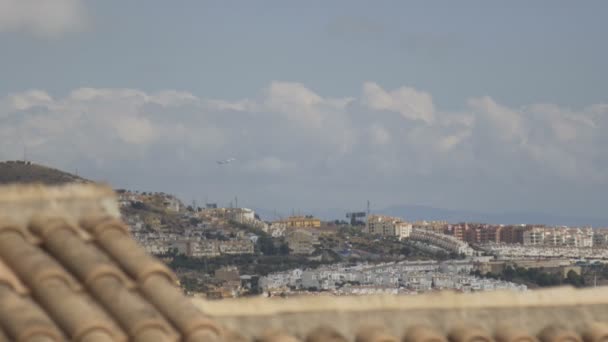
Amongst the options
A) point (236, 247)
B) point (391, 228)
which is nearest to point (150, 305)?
point (236, 247)

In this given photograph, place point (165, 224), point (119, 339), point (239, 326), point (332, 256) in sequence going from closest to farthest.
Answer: point (119, 339) < point (239, 326) < point (165, 224) < point (332, 256)

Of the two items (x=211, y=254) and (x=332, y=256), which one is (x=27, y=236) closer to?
(x=211, y=254)

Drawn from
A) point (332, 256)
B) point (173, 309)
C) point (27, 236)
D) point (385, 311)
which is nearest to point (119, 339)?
point (173, 309)

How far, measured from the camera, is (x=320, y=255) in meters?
171

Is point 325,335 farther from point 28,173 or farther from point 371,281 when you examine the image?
point 371,281

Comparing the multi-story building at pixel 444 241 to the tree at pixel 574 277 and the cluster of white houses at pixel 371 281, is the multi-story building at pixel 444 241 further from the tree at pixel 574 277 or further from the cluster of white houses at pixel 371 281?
the cluster of white houses at pixel 371 281

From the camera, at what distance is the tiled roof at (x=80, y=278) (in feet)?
16.0

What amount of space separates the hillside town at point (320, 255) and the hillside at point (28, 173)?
1149 centimetres

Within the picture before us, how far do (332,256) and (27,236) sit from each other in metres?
169

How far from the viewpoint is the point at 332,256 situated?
174m

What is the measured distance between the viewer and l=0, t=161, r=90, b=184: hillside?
395 ft

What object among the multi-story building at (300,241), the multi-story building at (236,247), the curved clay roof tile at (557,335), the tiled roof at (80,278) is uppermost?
the multi-story building at (300,241)

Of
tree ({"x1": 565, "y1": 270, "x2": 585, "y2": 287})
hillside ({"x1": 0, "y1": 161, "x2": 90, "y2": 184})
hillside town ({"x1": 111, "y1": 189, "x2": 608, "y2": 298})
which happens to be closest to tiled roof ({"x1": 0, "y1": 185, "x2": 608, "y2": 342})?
hillside town ({"x1": 111, "y1": 189, "x2": 608, "y2": 298})

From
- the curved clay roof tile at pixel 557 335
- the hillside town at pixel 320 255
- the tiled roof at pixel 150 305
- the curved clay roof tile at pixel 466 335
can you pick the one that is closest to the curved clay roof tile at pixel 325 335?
the tiled roof at pixel 150 305
